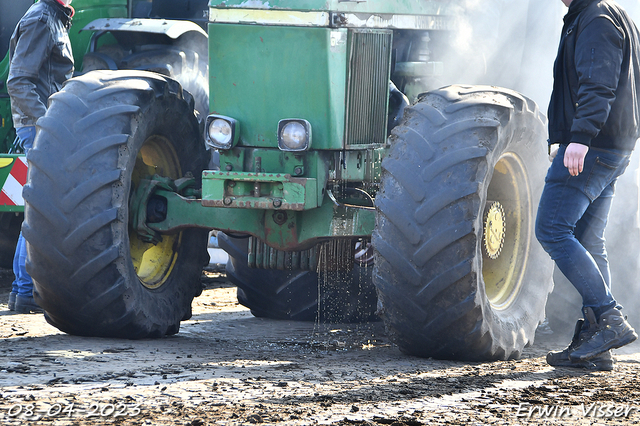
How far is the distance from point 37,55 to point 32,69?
0.10 meters

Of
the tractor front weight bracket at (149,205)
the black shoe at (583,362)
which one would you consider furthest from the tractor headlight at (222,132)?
the black shoe at (583,362)

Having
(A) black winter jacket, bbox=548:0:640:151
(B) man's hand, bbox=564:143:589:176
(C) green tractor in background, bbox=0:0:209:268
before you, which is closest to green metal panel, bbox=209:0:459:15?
(A) black winter jacket, bbox=548:0:640:151

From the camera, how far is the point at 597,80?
4219 millimetres

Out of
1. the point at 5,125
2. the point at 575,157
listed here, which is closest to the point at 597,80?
the point at 575,157

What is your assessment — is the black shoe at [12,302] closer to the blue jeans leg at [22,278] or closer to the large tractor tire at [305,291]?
the blue jeans leg at [22,278]

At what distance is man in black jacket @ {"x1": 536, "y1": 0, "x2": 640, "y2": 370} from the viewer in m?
4.38

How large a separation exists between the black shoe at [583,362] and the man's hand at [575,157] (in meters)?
0.82

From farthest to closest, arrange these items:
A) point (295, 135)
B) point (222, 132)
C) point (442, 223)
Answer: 1. point (222, 132)
2. point (295, 135)
3. point (442, 223)

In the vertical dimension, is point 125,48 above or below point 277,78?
above

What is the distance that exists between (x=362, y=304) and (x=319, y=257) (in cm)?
102

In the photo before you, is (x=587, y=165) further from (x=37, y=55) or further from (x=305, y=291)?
(x=37, y=55)

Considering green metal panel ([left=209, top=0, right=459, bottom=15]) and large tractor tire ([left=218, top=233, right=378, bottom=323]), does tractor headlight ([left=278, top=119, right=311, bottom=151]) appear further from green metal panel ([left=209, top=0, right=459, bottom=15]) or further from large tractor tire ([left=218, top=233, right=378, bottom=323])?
large tractor tire ([left=218, top=233, right=378, bottom=323])

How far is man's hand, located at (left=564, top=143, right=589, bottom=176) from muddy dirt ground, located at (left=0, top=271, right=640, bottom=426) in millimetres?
982

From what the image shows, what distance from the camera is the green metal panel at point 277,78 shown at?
4660 mm
